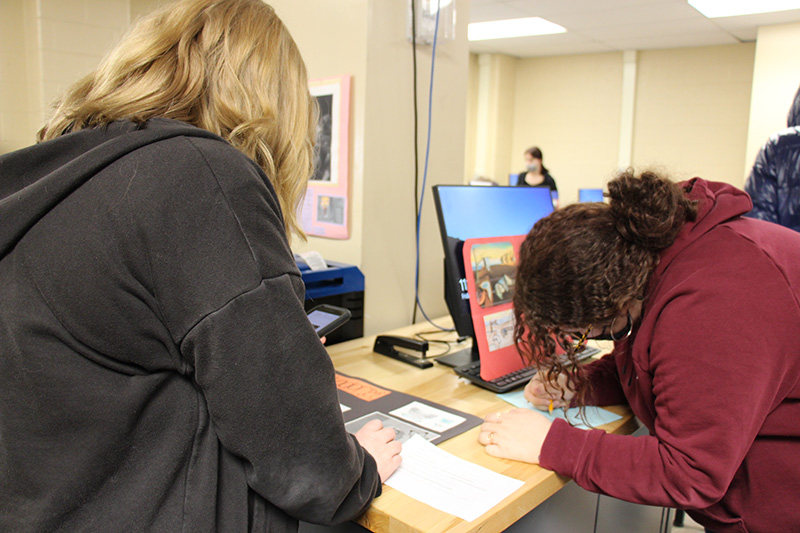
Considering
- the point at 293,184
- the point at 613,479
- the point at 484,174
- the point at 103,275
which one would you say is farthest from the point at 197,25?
the point at 484,174

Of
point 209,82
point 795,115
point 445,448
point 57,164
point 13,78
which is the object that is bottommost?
point 445,448

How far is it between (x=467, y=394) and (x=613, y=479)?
45cm

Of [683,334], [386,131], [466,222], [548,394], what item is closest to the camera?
[683,334]

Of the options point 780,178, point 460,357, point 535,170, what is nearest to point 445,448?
point 460,357

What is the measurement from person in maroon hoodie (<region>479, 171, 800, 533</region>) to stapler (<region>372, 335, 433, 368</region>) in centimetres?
45

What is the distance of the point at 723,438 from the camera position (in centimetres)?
85

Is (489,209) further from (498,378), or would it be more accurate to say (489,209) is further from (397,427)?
(397,427)

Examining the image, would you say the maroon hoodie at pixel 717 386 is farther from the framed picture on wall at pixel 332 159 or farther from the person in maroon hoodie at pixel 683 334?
the framed picture on wall at pixel 332 159

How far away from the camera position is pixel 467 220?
4.97ft

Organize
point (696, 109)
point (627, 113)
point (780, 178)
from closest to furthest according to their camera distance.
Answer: point (780, 178), point (696, 109), point (627, 113)

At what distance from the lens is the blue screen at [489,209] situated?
1483mm

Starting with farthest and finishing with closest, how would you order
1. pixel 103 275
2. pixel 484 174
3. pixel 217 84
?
pixel 484 174
pixel 217 84
pixel 103 275

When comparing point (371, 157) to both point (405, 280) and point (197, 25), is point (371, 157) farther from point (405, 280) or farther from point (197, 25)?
point (197, 25)

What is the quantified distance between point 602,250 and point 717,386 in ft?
0.86
